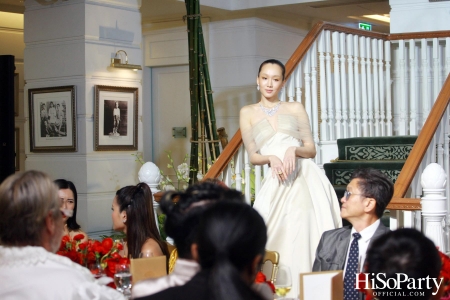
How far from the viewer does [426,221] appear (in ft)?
12.4

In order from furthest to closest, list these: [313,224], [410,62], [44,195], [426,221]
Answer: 1. [410,62]
2. [313,224]
3. [426,221]
4. [44,195]

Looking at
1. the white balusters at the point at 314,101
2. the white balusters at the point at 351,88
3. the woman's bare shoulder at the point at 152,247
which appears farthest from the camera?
the white balusters at the point at 351,88

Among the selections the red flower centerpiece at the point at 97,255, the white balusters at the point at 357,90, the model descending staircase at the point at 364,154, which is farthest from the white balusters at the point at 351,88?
the red flower centerpiece at the point at 97,255

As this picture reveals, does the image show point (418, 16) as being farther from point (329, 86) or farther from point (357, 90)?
point (329, 86)

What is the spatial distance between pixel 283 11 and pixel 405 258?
299 inches

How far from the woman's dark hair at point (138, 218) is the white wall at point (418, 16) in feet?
15.3

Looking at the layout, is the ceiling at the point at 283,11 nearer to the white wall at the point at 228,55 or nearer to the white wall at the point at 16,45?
the white wall at the point at 228,55

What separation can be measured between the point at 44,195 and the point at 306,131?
8.17 feet

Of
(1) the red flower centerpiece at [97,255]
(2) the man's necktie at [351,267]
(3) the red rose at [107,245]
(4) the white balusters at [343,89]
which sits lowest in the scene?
(2) the man's necktie at [351,267]

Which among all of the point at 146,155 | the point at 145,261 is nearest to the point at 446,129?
the point at 145,261

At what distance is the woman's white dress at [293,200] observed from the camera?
13.2ft

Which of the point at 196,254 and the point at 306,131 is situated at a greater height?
the point at 306,131

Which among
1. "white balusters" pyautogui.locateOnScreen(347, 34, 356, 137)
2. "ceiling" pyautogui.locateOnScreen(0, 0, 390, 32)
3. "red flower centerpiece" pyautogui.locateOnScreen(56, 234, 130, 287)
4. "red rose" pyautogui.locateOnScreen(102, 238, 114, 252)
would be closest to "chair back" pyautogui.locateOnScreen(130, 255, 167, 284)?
"red flower centerpiece" pyautogui.locateOnScreen(56, 234, 130, 287)

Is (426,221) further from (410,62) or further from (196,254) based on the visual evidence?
(410,62)
